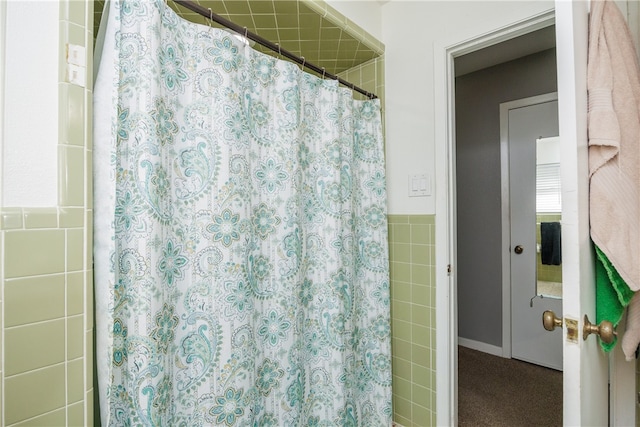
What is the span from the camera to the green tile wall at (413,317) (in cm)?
159

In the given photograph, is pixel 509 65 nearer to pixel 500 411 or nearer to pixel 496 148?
pixel 496 148

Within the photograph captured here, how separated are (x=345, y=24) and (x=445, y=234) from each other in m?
1.16

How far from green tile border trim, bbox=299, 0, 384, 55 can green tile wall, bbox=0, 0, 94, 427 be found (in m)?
0.91

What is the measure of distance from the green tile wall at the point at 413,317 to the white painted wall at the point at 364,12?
1.06 m

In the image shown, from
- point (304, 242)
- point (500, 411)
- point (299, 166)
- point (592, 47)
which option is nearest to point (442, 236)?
point (304, 242)

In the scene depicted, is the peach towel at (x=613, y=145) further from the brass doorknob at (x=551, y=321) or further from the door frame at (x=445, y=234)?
the door frame at (x=445, y=234)

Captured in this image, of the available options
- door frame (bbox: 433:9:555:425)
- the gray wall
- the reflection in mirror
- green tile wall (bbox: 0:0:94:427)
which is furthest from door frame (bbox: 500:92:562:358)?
green tile wall (bbox: 0:0:94:427)

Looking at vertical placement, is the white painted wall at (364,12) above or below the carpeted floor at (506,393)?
above

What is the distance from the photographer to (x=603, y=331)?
Result: 69 centimetres

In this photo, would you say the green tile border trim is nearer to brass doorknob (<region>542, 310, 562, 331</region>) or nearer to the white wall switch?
the white wall switch

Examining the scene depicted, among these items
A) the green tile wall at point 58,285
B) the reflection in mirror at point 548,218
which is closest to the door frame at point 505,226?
the reflection in mirror at point 548,218

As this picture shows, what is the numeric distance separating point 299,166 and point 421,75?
2.88 ft

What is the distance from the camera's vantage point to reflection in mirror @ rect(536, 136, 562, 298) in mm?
2482

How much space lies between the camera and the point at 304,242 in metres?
1.41
